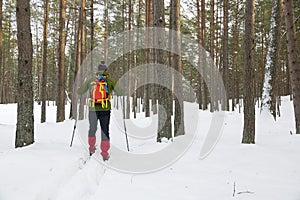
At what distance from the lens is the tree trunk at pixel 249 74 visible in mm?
6621

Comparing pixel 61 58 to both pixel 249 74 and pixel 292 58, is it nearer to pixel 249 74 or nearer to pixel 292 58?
pixel 249 74

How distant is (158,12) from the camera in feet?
23.2

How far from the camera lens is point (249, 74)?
668 centimetres

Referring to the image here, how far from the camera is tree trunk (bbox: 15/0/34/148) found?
5781 millimetres

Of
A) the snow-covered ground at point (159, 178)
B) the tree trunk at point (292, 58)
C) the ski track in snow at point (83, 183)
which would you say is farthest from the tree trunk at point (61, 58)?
the tree trunk at point (292, 58)

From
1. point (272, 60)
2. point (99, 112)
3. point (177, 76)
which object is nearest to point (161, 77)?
point (177, 76)

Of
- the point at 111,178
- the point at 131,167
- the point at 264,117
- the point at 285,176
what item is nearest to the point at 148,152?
the point at 131,167

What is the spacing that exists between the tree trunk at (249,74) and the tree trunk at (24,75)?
5.58 m

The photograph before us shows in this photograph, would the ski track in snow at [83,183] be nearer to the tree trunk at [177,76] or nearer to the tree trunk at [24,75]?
the tree trunk at [24,75]

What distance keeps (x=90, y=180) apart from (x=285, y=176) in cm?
349

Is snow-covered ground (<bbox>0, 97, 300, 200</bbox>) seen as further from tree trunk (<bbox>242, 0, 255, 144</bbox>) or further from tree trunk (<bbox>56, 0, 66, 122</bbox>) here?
tree trunk (<bbox>56, 0, 66, 122</bbox>)

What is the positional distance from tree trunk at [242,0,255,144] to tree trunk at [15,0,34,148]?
5.58 m

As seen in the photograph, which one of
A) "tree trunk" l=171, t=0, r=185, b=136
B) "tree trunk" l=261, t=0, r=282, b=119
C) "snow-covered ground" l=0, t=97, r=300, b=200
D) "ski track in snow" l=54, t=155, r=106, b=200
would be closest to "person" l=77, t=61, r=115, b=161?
"snow-covered ground" l=0, t=97, r=300, b=200

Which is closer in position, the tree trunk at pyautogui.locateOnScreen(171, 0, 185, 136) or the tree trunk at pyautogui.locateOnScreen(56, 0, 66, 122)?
the tree trunk at pyautogui.locateOnScreen(171, 0, 185, 136)
